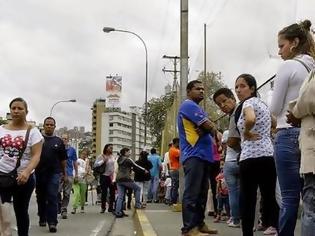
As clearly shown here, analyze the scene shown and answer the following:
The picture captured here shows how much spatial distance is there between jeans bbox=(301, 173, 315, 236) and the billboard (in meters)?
53.8

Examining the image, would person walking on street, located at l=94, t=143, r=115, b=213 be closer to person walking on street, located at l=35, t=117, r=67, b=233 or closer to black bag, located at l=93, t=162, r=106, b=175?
black bag, located at l=93, t=162, r=106, b=175

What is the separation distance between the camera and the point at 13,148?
6.46 meters

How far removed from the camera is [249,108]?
5.63m

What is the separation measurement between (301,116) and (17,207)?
12.6ft

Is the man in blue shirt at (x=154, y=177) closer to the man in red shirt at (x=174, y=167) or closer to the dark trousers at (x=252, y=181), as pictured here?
the man in red shirt at (x=174, y=167)

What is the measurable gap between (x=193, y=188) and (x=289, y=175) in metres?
2.19

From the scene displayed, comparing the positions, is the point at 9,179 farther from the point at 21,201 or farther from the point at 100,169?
the point at 100,169

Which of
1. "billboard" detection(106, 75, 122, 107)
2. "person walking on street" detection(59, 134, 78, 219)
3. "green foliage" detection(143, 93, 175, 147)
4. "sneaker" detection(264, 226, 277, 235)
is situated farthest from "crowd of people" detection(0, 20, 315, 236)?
"billboard" detection(106, 75, 122, 107)

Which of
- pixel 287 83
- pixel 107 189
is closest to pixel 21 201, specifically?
pixel 287 83

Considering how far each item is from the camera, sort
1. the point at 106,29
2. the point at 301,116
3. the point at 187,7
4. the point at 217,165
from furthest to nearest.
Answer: the point at 106,29 < the point at 187,7 < the point at 217,165 < the point at 301,116

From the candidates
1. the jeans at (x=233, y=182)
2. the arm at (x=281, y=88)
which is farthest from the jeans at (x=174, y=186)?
the arm at (x=281, y=88)

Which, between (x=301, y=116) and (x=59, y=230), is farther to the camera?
(x=59, y=230)

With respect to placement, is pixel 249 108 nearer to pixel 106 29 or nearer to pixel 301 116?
pixel 301 116

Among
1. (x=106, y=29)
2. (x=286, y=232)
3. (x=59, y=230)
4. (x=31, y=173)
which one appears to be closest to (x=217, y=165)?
(x=59, y=230)
